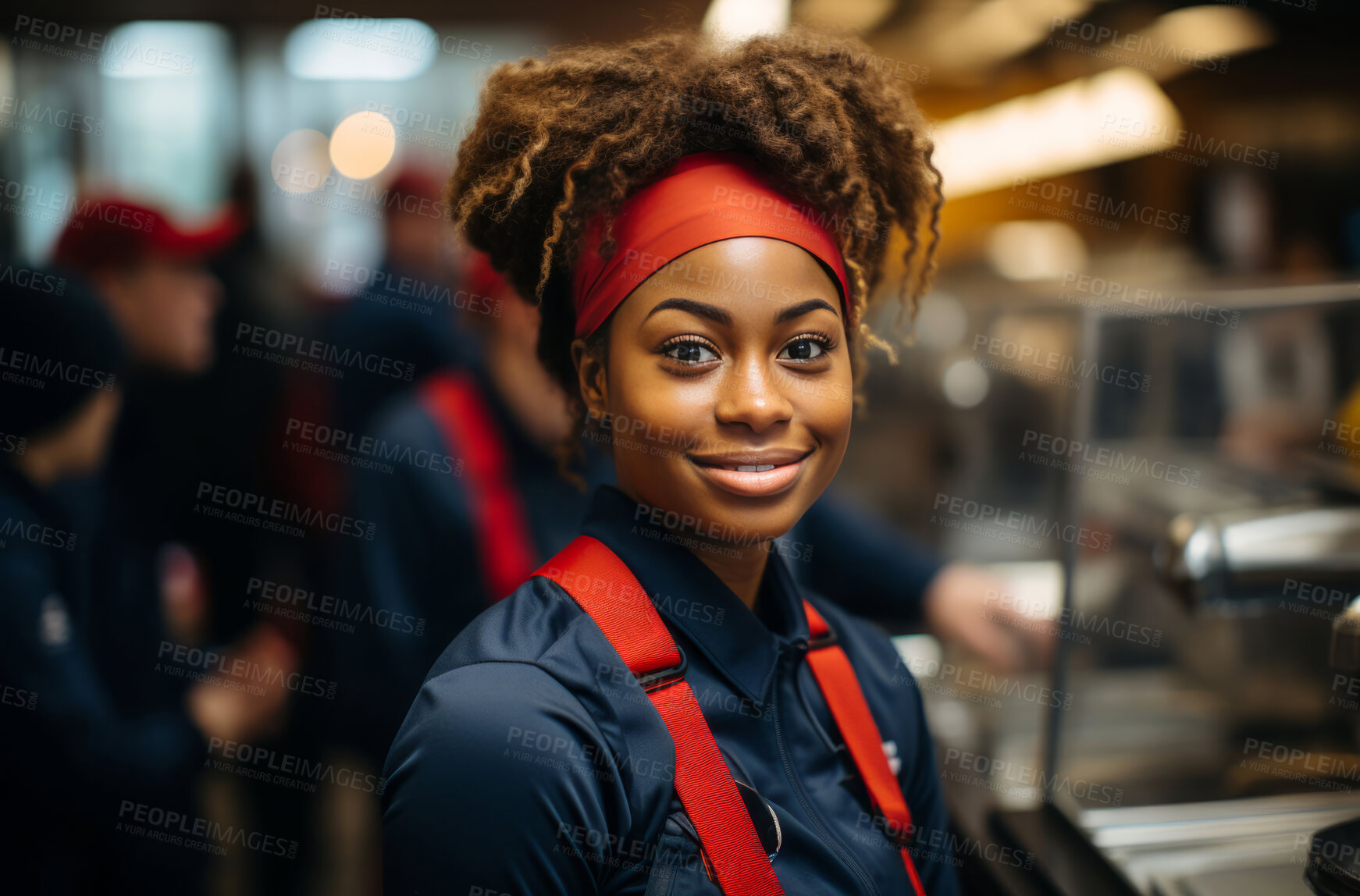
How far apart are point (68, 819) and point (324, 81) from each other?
376 cm

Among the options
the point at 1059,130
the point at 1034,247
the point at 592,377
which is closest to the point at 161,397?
the point at 592,377

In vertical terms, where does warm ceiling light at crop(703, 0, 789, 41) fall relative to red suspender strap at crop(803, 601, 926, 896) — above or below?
above

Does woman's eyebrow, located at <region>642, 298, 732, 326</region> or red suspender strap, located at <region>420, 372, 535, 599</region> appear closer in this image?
woman's eyebrow, located at <region>642, 298, 732, 326</region>

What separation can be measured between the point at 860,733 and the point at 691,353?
1.47 ft

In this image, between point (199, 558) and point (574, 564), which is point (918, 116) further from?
point (199, 558)

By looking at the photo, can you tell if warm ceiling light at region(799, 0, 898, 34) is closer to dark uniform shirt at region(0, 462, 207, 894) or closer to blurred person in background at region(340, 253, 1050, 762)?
blurred person in background at region(340, 253, 1050, 762)

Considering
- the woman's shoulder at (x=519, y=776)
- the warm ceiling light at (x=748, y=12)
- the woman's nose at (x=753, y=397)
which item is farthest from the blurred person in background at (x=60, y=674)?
the warm ceiling light at (x=748, y=12)

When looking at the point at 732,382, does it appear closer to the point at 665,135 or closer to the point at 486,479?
the point at 665,135

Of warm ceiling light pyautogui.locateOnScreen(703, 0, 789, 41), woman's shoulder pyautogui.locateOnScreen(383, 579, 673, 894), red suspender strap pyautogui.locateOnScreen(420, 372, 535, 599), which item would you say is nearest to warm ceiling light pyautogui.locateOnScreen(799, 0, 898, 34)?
warm ceiling light pyautogui.locateOnScreen(703, 0, 789, 41)

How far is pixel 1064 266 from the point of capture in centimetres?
616

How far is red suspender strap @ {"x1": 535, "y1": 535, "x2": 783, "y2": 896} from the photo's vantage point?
2.43 ft

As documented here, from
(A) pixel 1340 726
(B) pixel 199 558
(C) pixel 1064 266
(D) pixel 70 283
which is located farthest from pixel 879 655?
(C) pixel 1064 266

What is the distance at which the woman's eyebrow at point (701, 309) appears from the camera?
77 centimetres

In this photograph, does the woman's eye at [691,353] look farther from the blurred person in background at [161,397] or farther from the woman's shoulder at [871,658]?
the blurred person in background at [161,397]
